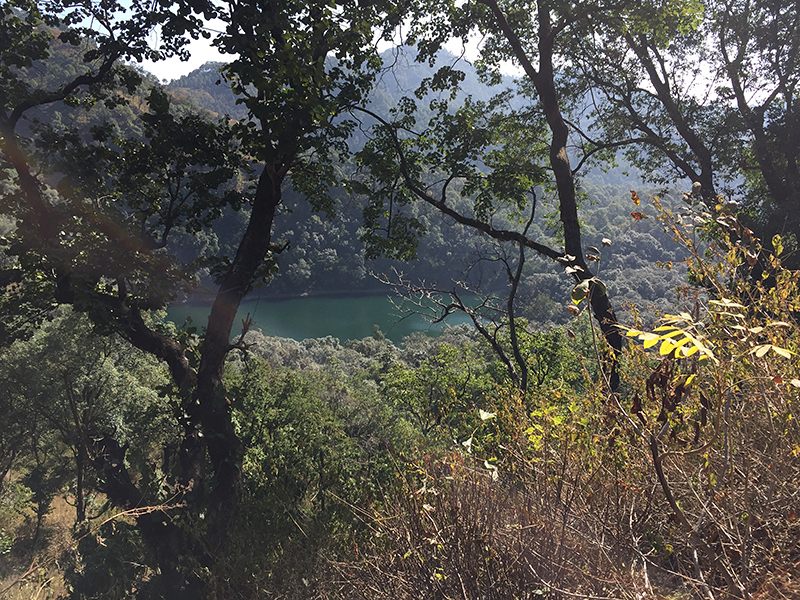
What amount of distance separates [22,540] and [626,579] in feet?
62.3

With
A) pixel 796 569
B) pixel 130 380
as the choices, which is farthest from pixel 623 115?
pixel 130 380

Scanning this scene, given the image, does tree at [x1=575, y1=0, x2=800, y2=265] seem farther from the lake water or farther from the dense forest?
the lake water

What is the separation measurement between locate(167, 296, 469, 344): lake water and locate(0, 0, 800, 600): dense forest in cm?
3360

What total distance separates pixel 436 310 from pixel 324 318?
45.6 meters

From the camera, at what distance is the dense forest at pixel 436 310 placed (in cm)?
159

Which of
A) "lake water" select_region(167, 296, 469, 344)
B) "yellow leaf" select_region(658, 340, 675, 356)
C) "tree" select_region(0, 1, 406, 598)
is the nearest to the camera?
"yellow leaf" select_region(658, 340, 675, 356)

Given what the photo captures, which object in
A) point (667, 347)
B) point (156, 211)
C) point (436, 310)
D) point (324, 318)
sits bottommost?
point (324, 318)

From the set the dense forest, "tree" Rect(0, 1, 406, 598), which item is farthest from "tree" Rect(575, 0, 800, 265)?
"tree" Rect(0, 1, 406, 598)

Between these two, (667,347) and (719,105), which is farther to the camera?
(719,105)

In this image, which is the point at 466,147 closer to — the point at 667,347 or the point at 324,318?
the point at 667,347

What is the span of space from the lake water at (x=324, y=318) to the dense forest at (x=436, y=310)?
33603 mm

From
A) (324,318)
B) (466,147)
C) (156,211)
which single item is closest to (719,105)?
(466,147)

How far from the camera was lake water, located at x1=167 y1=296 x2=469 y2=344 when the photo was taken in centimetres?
4466

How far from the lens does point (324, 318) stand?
50.6 m
